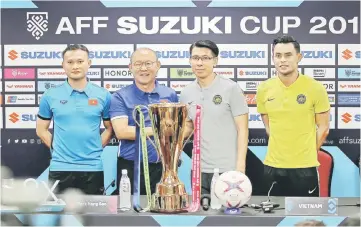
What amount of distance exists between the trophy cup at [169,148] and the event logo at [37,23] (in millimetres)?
1786

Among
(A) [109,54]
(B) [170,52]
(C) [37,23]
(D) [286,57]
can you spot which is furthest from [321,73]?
(C) [37,23]

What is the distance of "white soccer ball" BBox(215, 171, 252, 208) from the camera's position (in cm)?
203

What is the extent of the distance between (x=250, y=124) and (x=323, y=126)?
50 cm

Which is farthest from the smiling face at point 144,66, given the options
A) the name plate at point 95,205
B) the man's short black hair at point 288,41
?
the name plate at point 95,205

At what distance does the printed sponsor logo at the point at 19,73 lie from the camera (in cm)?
359

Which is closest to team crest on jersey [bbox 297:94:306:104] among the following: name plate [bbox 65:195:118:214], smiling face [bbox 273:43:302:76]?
smiling face [bbox 273:43:302:76]

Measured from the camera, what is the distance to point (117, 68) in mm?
3562

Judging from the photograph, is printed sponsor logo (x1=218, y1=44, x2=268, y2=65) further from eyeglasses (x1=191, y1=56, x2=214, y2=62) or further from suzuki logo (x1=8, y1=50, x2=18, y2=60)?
suzuki logo (x1=8, y1=50, x2=18, y2=60)

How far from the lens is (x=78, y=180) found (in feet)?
11.0

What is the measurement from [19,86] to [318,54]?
213cm

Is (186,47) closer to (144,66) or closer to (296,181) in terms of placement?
(144,66)

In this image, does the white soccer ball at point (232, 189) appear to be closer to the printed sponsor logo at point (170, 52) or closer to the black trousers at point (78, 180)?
the black trousers at point (78, 180)

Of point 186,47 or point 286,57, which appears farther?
point 186,47

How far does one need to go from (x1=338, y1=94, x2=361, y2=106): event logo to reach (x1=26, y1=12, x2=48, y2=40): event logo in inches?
84.5
